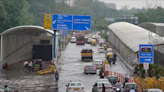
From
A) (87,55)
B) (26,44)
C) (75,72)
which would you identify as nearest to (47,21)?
(75,72)

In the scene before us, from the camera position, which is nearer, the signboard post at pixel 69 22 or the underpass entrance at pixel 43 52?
the signboard post at pixel 69 22

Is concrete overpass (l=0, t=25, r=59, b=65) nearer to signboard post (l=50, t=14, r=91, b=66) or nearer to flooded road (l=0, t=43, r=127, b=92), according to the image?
signboard post (l=50, t=14, r=91, b=66)

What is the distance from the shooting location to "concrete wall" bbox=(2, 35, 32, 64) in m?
48.9

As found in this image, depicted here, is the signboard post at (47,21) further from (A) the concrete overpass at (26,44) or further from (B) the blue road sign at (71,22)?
(A) the concrete overpass at (26,44)

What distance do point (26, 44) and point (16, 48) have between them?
13.8ft

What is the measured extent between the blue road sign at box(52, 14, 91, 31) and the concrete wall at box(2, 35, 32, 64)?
6.83 m

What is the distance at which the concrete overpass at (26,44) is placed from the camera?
166 feet

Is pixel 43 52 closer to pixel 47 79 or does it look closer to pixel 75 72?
pixel 75 72

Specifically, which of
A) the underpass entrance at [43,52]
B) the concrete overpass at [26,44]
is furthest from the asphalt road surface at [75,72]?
the concrete overpass at [26,44]

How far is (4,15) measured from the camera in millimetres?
61000

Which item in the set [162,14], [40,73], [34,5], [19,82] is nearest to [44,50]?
[40,73]

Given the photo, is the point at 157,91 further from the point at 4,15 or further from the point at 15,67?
the point at 4,15

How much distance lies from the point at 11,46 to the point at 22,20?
2404 cm

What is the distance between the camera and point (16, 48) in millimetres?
54938
